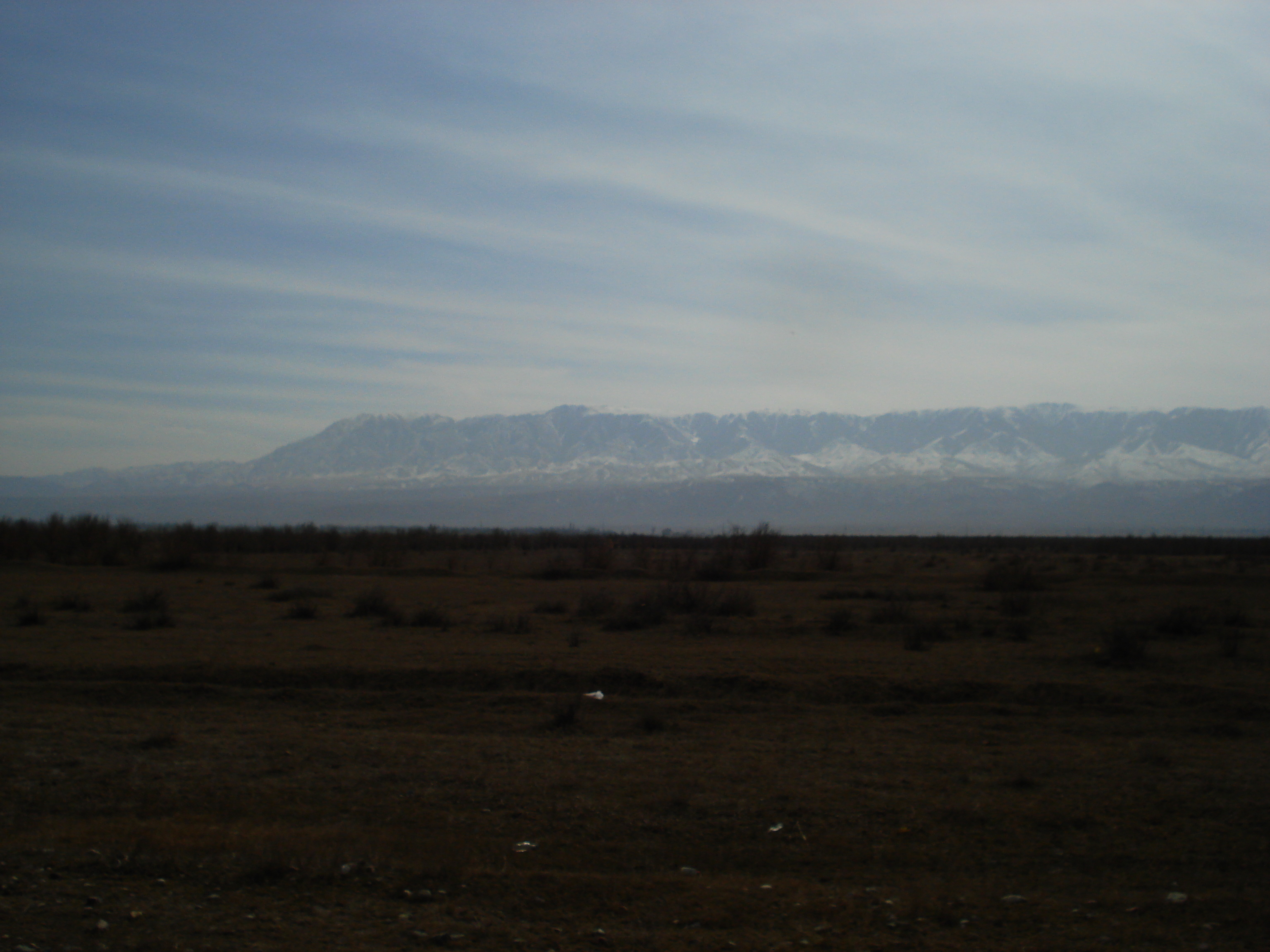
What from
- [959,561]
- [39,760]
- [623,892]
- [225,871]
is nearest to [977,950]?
[623,892]

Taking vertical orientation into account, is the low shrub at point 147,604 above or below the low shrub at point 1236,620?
below

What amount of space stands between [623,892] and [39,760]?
773cm

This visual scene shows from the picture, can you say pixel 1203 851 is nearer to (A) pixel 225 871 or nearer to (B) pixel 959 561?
(A) pixel 225 871

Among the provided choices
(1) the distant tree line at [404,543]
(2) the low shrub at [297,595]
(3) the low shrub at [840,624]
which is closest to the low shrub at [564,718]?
(3) the low shrub at [840,624]

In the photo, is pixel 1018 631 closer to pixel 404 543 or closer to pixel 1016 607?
pixel 1016 607

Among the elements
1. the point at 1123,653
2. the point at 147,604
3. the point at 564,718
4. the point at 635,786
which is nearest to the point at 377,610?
the point at 147,604

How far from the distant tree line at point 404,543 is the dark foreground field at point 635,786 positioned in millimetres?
29438

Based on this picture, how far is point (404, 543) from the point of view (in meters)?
83.8

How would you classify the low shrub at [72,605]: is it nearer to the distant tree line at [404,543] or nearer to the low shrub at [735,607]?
the low shrub at [735,607]

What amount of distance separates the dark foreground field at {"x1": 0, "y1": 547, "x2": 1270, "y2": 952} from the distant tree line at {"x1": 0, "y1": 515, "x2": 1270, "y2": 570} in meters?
29.4

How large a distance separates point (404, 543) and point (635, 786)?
7699 centimetres

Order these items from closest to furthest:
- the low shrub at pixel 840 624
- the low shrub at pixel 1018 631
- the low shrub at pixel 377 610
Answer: the low shrub at pixel 1018 631
the low shrub at pixel 840 624
the low shrub at pixel 377 610

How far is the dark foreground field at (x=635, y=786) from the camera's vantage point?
6566mm

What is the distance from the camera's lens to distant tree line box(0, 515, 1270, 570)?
50625mm
